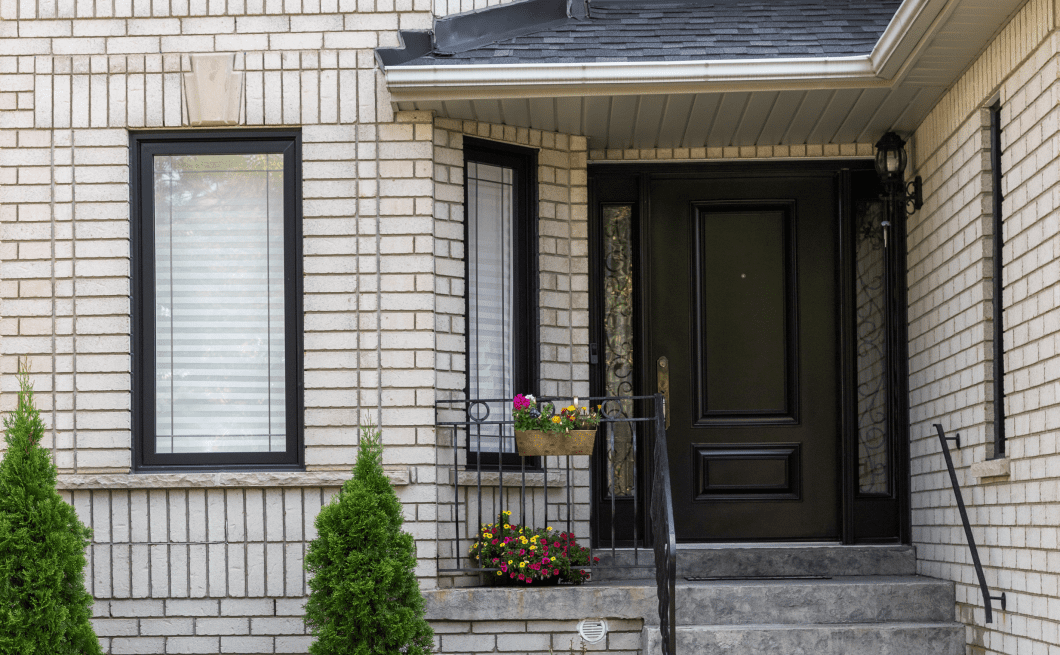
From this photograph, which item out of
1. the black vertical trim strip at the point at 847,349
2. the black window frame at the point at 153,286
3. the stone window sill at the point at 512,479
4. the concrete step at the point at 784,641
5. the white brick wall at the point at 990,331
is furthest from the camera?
the black vertical trim strip at the point at 847,349

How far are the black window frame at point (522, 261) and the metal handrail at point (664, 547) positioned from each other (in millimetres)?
921

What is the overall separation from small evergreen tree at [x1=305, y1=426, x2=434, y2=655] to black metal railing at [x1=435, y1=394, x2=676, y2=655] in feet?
1.98

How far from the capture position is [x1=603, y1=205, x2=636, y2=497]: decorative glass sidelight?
648 centimetres

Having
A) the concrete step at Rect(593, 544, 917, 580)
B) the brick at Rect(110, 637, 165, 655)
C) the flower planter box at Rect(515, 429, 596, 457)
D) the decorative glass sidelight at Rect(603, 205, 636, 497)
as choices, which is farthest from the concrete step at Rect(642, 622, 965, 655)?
the brick at Rect(110, 637, 165, 655)

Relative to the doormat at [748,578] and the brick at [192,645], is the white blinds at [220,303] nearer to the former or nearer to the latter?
the brick at [192,645]

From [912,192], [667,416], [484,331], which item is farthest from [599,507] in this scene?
[912,192]

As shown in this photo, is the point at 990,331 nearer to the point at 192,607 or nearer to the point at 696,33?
the point at 696,33

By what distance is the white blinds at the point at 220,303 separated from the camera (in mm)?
5680

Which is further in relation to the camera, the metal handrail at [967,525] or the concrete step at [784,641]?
the concrete step at [784,641]

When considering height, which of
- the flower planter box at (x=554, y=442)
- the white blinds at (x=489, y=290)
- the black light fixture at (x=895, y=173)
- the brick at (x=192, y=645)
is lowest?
the brick at (x=192, y=645)

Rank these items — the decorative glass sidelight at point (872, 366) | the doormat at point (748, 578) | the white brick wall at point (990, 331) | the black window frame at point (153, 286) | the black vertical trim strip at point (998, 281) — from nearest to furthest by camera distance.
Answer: the white brick wall at point (990, 331), the black vertical trim strip at point (998, 281), the black window frame at point (153, 286), the doormat at point (748, 578), the decorative glass sidelight at point (872, 366)

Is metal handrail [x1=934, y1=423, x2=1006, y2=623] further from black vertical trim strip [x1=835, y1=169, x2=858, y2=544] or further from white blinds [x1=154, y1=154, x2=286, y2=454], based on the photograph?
white blinds [x1=154, y1=154, x2=286, y2=454]

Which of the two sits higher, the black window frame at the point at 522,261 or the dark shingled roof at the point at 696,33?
the dark shingled roof at the point at 696,33

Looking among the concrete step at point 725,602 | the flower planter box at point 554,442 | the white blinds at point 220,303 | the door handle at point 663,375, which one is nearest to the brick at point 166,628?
the white blinds at point 220,303
